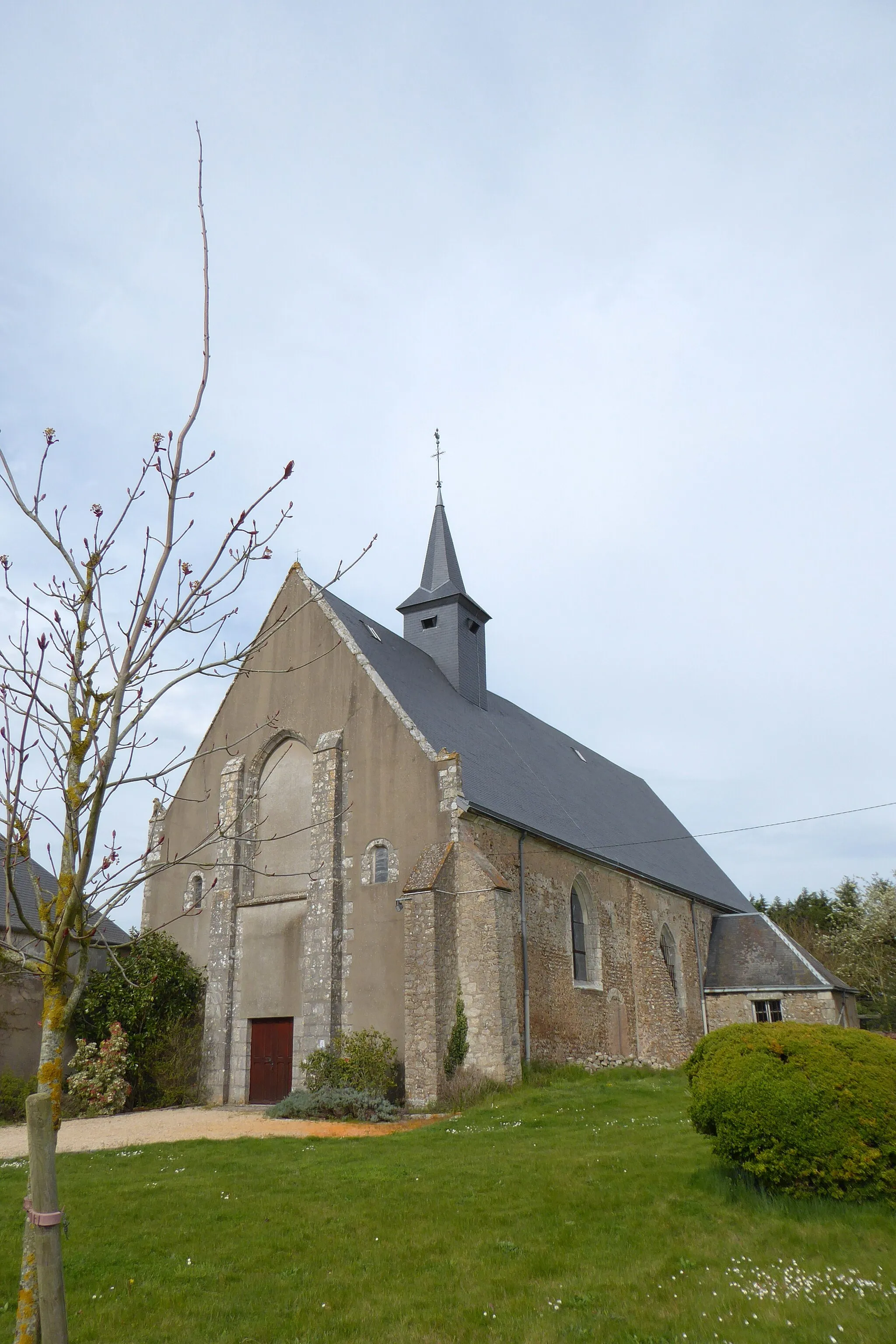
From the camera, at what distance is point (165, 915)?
19.4 meters

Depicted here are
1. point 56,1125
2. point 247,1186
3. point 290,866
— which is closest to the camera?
point 56,1125

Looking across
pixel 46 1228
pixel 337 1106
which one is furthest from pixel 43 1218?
pixel 337 1106

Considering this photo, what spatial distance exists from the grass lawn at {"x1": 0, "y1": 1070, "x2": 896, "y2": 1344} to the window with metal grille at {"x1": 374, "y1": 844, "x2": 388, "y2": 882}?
6651 millimetres

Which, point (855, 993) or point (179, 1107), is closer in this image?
point (179, 1107)

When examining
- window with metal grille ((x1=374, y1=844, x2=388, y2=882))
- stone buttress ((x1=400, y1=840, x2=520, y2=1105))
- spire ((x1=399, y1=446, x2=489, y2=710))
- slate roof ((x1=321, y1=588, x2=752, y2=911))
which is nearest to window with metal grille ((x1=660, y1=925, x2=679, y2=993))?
slate roof ((x1=321, y1=588, x2=752, y2=911))

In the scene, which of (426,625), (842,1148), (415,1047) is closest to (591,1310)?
(842,1148)

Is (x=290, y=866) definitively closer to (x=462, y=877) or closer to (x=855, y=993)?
(x=462, y=877)

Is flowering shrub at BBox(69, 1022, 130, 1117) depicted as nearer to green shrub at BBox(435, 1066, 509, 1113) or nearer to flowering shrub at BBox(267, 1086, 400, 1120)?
flowering shrub at BBox(267, 1086, 400, 1120)

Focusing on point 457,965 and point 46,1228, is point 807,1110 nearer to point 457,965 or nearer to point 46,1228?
point 46,1228

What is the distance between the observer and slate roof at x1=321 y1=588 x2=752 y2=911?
1762 cm

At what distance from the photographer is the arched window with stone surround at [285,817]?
17500 mm

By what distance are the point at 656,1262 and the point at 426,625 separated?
17481 mm

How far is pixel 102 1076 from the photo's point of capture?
50.6 ft

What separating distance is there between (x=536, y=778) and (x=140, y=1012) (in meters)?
9.52
